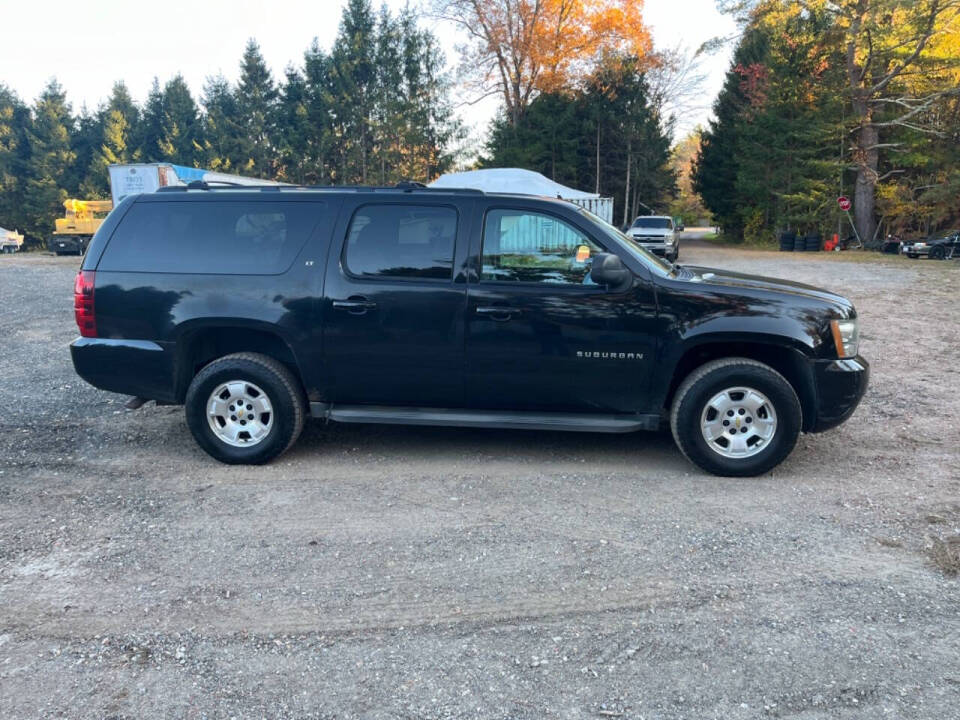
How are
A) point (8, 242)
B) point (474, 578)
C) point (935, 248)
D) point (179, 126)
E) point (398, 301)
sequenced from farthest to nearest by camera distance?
point (179, 126) → point (8, 242) → point (935, 248) → point (398, 301) → point (474, 578)

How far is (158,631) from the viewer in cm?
297

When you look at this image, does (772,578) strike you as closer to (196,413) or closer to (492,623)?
(492,623)

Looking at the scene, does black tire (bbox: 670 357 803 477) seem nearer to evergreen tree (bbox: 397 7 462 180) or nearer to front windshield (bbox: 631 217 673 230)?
front windshield (bbox: 631 217 673 230)

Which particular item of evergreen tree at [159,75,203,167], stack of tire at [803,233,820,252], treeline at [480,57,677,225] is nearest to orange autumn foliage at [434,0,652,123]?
treeline at [480,57,677,225]

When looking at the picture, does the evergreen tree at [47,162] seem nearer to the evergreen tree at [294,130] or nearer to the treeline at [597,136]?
the evergreen tree at [294,130]

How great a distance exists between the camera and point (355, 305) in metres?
4.86

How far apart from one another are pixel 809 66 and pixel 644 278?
1413 inches

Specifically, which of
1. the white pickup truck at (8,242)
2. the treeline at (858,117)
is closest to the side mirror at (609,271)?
the treeline at (858,117)

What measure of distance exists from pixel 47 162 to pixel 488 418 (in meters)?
64.6

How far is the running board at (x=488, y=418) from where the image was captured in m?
4.82

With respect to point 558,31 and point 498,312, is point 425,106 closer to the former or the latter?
point 558,31

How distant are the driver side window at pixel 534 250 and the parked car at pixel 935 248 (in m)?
26.6

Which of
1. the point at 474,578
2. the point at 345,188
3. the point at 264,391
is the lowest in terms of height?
the point at 474,578

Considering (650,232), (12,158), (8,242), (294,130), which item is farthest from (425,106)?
(12,158)
